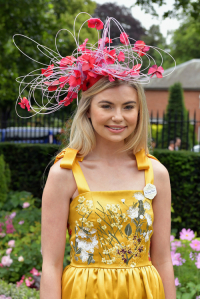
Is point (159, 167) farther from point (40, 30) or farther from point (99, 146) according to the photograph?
point (40, 30)

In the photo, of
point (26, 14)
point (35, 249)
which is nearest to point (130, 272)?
point (35, 249)

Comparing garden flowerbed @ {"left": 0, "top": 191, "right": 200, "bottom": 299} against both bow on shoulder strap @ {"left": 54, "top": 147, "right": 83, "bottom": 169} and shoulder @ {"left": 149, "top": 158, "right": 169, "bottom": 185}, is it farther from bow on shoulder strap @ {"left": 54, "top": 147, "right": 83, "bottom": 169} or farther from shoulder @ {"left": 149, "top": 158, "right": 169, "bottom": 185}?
bow on shoulder strap @ {"left": 54, "top": 147, "right": 83, "bottom": 169}

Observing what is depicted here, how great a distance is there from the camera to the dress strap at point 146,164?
1539 millimetres

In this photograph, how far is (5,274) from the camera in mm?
3516

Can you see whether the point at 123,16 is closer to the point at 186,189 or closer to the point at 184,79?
the point at 184,79

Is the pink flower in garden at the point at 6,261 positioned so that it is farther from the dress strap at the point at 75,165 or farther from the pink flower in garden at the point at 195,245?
the dress strap at the point at 75,165

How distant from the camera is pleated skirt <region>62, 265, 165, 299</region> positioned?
142 centimetres

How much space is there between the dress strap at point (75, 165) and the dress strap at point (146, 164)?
0.28 m

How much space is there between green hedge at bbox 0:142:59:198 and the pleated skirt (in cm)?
512

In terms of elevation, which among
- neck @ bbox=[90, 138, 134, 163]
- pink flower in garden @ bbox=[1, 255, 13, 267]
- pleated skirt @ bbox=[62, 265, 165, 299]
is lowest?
pink flower in garden @ bbox=[1, 255, 13, 267]

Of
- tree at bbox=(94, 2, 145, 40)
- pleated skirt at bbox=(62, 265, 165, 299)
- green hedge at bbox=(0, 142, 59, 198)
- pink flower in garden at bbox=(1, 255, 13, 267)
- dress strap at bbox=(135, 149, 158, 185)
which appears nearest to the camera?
pleated skirt at bbox=(62, 265, 165, 299)

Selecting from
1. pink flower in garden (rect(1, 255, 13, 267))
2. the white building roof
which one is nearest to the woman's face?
pink flower in garden (rect(1, 255, 13, 267))

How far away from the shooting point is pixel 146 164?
1574 mm

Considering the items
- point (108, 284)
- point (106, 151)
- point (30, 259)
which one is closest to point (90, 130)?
point (106, 151)
